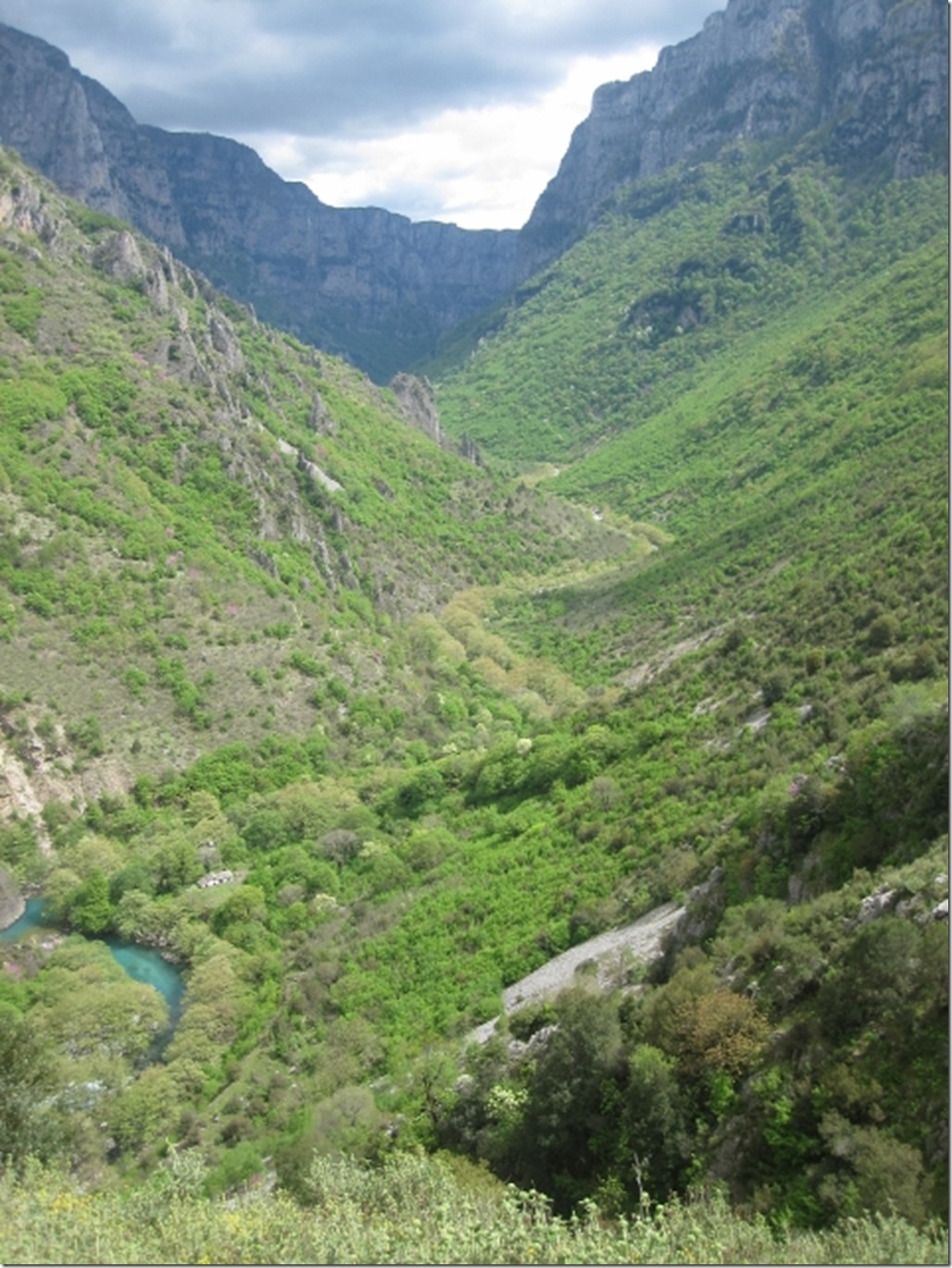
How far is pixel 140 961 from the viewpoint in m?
59.2

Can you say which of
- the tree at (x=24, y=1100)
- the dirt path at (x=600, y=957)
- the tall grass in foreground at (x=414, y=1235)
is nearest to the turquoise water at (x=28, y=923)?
the tree at (x=24, y=1100)

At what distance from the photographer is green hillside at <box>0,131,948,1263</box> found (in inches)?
869

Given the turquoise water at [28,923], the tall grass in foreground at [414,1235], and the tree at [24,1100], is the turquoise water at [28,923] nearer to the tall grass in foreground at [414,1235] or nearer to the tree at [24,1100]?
the tree at [24,1100]

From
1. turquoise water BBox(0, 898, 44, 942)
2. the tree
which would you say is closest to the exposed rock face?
turquoise water BBox(0, 898, 44, 942)

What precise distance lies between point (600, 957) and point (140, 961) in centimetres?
3363

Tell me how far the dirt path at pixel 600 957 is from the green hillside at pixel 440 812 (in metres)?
0.81

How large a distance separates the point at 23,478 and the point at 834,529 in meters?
67.1

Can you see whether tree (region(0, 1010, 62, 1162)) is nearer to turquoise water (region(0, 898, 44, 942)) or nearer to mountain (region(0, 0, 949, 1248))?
mountain (region(0, 0, 949, 1248))

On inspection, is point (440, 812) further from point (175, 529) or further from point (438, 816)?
point (175, 529)

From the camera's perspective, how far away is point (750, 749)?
46.7 meters

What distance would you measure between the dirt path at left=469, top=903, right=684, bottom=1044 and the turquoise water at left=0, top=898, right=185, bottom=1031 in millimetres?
22517

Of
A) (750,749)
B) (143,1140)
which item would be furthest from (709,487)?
(143,1140)

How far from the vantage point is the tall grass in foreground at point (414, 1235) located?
59.2 feet

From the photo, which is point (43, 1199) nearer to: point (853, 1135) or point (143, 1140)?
point (853, 1135)
